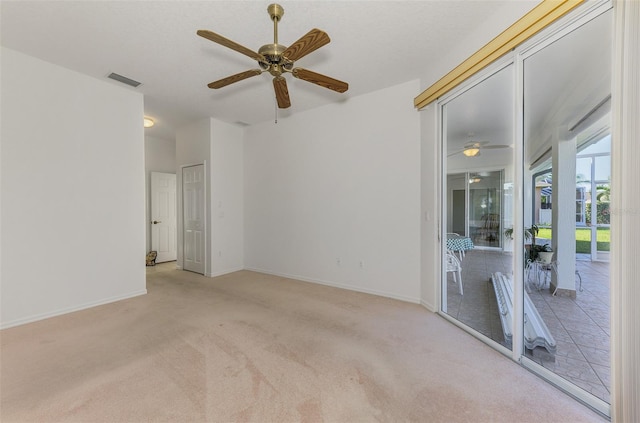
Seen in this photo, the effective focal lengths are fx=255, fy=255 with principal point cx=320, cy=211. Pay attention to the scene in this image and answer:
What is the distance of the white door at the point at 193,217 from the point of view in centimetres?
484

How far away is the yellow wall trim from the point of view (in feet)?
5.37

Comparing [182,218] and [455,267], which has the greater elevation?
[182,218]

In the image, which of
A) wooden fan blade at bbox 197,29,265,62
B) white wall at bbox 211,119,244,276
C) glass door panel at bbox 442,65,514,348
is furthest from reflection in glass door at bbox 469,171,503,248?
white wall at bbox 211,119,244,276

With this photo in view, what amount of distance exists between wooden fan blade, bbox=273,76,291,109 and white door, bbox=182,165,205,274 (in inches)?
114

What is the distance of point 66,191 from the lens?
3055 millimetres

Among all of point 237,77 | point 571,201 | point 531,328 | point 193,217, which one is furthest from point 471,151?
point 193,217

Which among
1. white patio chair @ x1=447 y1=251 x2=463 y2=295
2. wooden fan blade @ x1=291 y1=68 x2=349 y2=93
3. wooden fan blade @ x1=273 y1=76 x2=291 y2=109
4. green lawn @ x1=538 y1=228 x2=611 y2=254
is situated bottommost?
white patio chair @ x1=447 y1=251 x2=463 y2=295

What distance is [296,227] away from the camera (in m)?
4.52

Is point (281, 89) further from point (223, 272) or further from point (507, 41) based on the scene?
point (223, 272)

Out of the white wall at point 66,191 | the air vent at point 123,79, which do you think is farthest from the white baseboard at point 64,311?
the air vent at point 123,79

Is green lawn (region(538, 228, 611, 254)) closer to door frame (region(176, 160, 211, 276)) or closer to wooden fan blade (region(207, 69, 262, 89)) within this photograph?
wooden fan blade (region(207, 69, 262, 89))

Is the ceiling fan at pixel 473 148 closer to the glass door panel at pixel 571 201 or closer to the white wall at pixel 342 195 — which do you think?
the white wall at pixel 342 195

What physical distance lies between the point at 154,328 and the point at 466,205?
12.1 feet

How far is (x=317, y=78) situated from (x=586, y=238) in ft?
7.57
